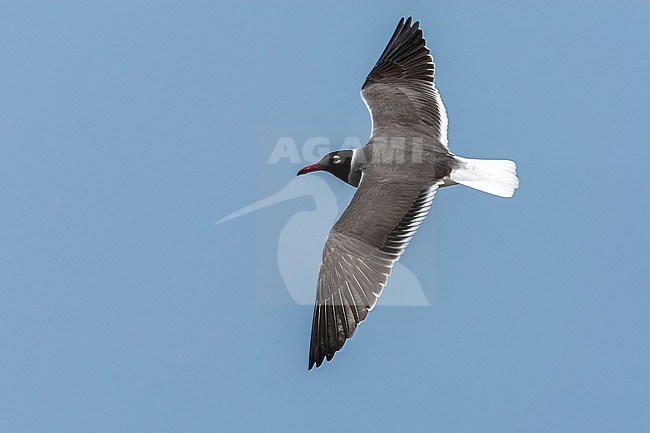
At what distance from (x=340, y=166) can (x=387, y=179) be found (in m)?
0.53

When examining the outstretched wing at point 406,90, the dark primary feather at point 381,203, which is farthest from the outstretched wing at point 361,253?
the outstretched wing at point 406,90

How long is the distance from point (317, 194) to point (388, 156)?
55.4 inches

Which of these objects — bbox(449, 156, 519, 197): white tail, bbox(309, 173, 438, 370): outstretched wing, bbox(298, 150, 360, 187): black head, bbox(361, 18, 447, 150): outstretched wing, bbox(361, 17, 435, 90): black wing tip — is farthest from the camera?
bbox(361, 17, 435, 90): black wing tip

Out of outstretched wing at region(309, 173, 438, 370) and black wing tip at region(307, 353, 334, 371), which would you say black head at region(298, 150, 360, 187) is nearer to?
outstretched wing at region(309, 173, 438, 370)

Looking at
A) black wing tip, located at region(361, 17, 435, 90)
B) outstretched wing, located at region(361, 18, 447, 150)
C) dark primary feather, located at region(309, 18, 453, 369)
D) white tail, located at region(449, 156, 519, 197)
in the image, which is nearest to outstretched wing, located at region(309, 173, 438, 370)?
dark primary feather, located at region(309, 18, 453, 369)

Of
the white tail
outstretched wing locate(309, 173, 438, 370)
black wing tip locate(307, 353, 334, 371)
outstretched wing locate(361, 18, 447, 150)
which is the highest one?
outstretched wing locate(361, 18, 447, 150)

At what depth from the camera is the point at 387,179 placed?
6.92 m

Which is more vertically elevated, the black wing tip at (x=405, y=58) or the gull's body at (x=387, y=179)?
the black wing tip at (x=405, y=58)

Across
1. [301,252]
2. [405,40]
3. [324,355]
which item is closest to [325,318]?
[324,355]

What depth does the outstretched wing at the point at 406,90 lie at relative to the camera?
753 cm

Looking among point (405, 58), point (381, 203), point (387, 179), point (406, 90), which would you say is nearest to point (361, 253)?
point (381, 203)

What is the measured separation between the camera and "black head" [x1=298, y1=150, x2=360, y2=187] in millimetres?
7277

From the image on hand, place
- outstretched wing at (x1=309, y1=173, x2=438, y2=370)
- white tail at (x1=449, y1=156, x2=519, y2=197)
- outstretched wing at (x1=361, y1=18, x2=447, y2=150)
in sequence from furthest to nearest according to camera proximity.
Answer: outstretched wing at (x1=361, y1=18, x2=447, y2=150), white tail at (x1=449, y1=156, x2=519, y2=197), outstretched wing at (x1=309, y1=173, x2=438, y2=370)

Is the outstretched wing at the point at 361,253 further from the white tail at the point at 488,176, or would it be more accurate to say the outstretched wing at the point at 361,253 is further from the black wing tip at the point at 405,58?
the black wing tip at the point at 405,58
